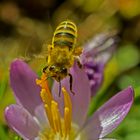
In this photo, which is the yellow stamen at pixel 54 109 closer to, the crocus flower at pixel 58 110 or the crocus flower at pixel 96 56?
the crocus flower at pixel 58 110

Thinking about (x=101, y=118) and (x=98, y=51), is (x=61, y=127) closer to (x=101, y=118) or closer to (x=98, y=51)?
(x=101, y=118)

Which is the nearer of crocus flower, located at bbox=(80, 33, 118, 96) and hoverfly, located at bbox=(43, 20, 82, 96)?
hoverfly, located at bbox=(43, 20, 82, 96)

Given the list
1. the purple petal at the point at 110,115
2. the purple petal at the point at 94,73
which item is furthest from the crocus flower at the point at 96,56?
the purple petal at the point at 110,115

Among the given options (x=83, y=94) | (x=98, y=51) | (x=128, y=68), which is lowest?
(x=83, y=94)

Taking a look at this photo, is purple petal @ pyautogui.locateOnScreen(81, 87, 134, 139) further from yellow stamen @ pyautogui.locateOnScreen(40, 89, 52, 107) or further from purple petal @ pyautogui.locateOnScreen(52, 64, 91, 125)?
yellow stamen @ pyautogui.locateOnScreen(40, 89, 52, 107)

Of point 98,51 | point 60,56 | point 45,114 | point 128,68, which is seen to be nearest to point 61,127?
point 45,114

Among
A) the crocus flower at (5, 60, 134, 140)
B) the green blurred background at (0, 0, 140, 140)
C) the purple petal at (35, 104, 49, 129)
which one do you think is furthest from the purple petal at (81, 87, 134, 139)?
the green blurred background at (0, 0, 140, 140)

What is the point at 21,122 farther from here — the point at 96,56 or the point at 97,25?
the point at 97,25
